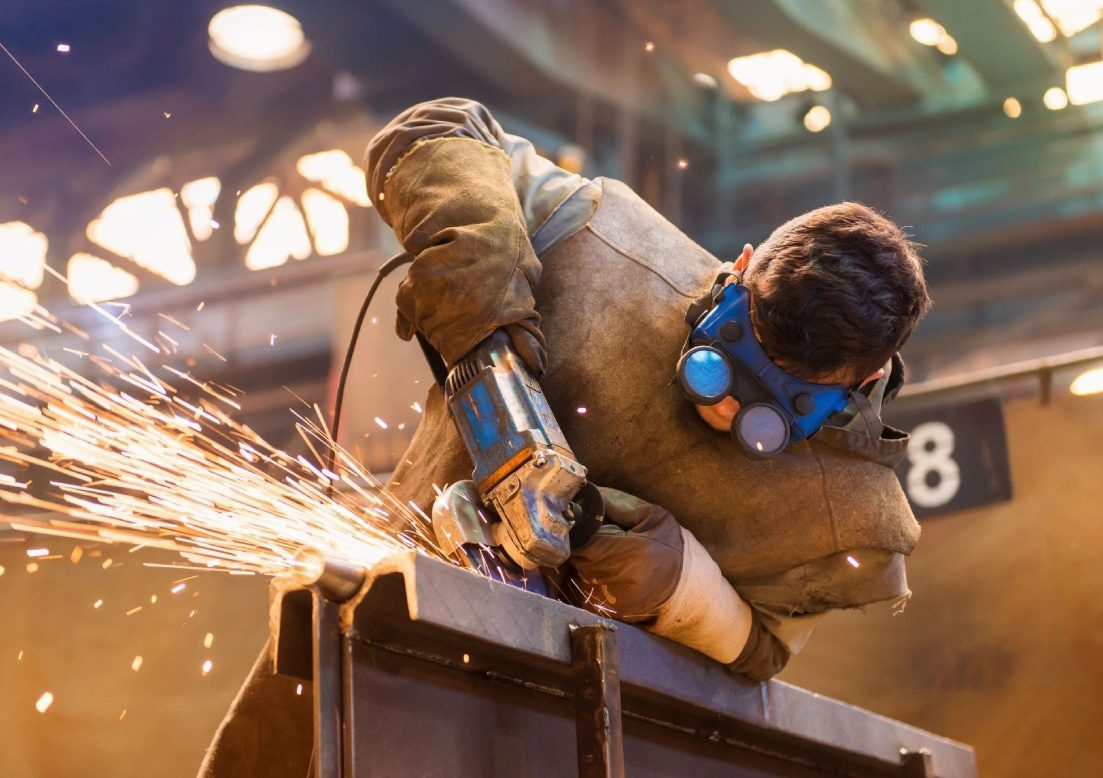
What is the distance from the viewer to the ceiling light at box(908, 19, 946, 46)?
5253mm

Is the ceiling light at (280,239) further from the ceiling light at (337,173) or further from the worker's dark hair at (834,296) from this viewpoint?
the worker's dark hair at (834,296)

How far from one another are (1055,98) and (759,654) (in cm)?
387

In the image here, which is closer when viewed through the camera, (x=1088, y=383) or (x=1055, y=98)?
(x=1088, y=383)

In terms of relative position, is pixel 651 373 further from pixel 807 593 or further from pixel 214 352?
pixel 214 352

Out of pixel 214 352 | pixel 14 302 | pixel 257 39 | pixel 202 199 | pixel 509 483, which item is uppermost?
pixel 257 39

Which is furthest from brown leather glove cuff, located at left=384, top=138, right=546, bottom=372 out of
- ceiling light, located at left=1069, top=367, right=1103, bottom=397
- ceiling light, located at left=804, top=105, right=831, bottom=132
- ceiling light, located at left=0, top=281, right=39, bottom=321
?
ceiling light, located at left=804, top=105, right=831, bottom=132

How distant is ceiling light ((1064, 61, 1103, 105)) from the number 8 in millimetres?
2056

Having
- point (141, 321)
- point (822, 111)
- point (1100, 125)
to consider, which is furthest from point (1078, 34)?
point (141, 321)

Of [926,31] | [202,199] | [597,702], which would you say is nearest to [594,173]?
[926,31]

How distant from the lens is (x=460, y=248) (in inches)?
71.5

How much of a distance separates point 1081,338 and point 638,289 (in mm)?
3456

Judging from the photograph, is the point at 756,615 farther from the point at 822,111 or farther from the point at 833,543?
the point at 822,111

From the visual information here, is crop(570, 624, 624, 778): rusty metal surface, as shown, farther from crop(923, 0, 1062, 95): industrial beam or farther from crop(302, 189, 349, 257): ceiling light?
crop(923, 0, 1062, 95): industrial beam

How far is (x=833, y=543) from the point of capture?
2051 millimetres
